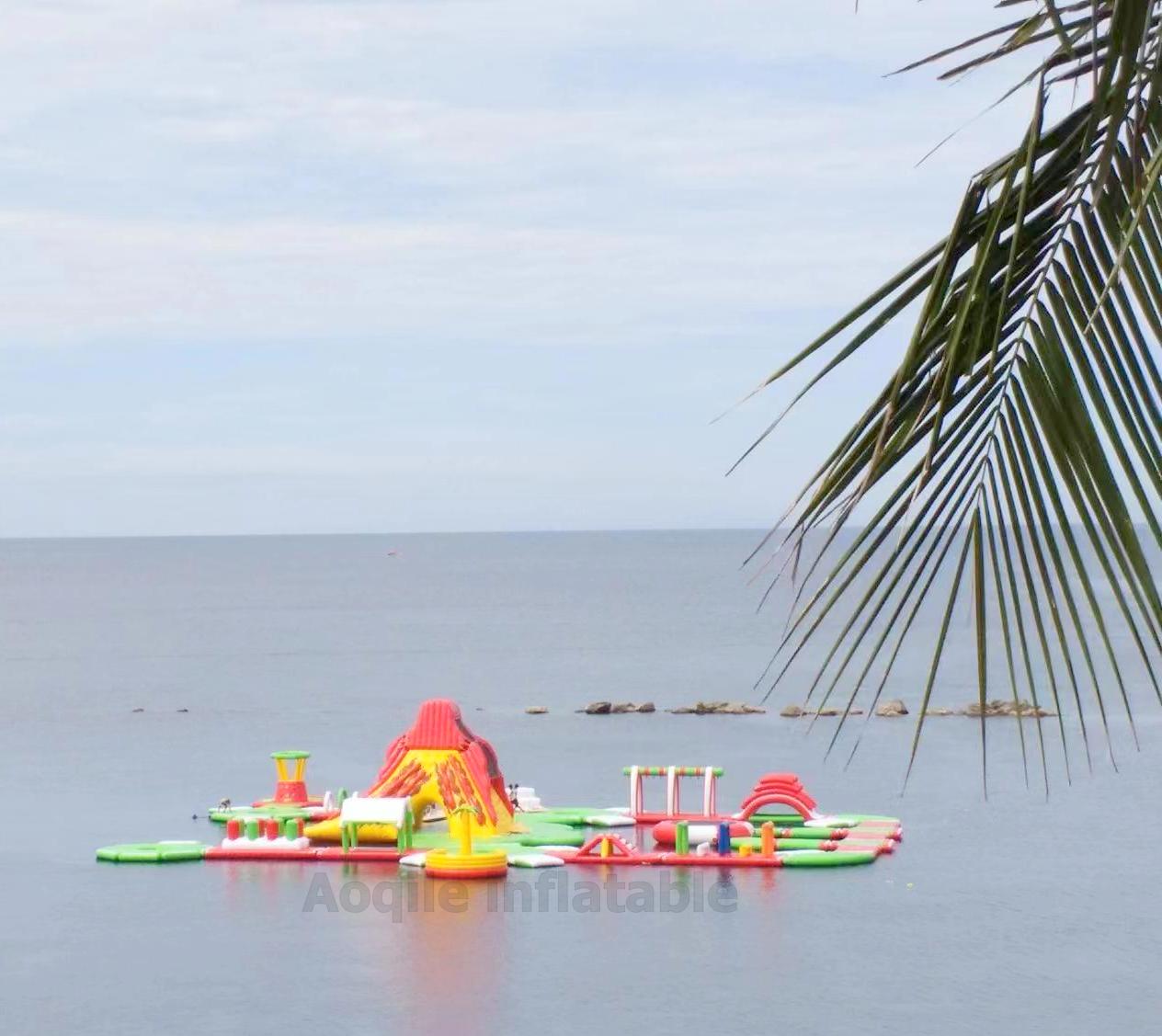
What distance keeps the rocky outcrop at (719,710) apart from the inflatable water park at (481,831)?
31.2 m

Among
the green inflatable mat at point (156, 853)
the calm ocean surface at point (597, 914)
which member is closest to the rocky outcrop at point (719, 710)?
the calm ocean surface at point (597, 914)

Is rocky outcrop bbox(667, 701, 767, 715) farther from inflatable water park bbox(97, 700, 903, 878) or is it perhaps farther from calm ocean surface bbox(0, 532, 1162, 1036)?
inflatable water park bbox(97, 700, 903, 878)

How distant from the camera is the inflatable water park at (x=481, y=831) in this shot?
35.0 meters

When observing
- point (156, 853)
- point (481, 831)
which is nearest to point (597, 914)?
point (481, 831)

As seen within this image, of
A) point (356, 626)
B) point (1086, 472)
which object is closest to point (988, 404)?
point (1086, 472)

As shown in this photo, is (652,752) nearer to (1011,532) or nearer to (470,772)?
(470,772)

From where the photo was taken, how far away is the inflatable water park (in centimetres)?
3500

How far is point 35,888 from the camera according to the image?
37.7 m

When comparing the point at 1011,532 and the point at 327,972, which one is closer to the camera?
the point at 1011,532

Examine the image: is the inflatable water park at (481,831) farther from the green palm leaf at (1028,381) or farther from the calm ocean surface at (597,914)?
the green palm leaf at (1028,381)

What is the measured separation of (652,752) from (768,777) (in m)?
22.8

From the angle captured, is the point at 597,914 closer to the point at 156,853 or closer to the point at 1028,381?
the point at 156,853

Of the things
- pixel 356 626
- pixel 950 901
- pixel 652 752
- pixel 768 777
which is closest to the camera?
pixel 950 901

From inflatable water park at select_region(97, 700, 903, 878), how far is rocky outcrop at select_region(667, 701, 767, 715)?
31237 millimetres
